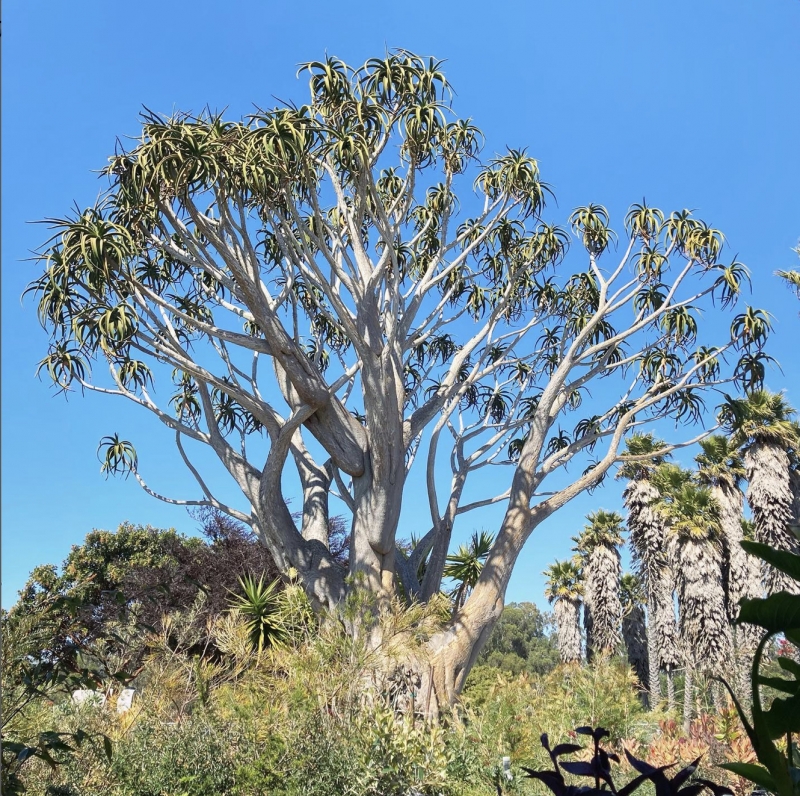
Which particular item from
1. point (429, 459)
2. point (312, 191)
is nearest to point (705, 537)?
point (429, 459)

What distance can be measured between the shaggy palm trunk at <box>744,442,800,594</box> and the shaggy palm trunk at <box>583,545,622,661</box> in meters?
5.52

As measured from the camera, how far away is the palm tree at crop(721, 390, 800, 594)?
18.8 metres

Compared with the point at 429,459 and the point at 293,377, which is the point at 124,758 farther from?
the point at 429,459

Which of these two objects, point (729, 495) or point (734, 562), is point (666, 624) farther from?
point (729, 495)

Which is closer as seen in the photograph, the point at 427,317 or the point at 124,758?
the point at 124,758

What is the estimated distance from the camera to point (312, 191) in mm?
12078

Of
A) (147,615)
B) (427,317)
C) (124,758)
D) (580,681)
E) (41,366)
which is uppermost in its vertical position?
(427,317)

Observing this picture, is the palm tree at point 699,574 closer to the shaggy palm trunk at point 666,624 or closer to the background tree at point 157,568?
the shaggy palm trunk at point 666,624

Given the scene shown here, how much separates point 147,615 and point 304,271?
9.81 metres

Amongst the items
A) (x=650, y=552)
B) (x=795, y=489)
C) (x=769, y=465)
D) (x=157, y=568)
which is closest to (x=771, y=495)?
(x=769, y=465)

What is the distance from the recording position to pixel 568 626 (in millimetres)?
26828

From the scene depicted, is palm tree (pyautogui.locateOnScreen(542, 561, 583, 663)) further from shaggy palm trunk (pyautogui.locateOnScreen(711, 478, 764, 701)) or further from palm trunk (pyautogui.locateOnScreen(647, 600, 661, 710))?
shaggy palm trunk (pyautogui.locateOnScreen(711, 478, 764, 701))

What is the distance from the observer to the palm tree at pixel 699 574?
742 inches

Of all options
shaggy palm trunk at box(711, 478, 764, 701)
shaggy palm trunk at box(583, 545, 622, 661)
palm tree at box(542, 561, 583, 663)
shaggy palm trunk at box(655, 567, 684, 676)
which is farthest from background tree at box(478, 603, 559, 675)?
shaggy palm trunk at box(711, 478, 764, 701)
